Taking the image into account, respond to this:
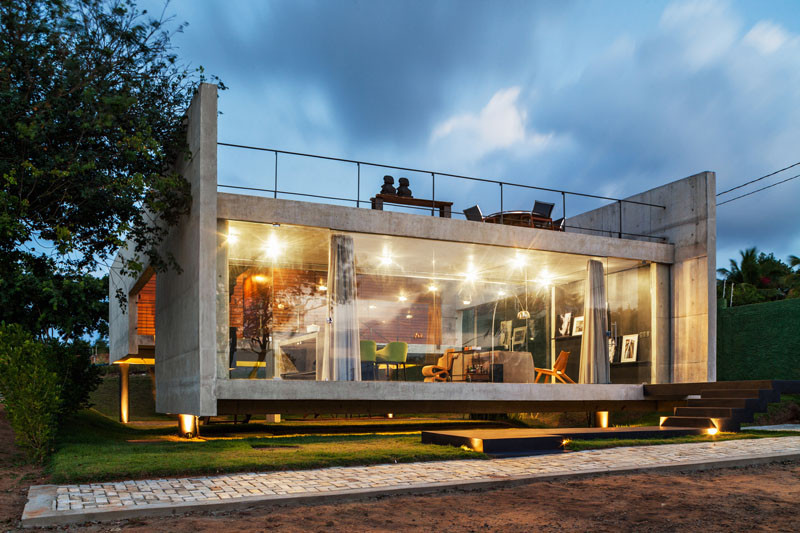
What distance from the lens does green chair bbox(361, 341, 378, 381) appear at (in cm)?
1055

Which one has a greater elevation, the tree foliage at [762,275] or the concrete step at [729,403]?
the tree foliage at [762,275]

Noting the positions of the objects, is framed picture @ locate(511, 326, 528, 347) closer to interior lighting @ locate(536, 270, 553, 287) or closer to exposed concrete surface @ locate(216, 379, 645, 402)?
exposed concrete surface @ locate(216, 379, 645, 402)

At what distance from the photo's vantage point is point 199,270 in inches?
377

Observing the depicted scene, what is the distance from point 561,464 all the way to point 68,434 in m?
7.30

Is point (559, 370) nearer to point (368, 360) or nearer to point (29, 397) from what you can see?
point (368, 360)

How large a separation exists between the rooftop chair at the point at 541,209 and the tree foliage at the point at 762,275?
705 inches

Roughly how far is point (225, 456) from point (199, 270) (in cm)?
324

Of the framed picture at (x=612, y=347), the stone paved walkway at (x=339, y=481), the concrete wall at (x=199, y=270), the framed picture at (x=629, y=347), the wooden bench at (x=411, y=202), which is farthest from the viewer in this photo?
the framed picture at (x=629, y=347)

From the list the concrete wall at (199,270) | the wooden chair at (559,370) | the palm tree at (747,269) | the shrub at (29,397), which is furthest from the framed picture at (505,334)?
the palm tree at (747,269)

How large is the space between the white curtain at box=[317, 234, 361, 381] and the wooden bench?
4.57 ft

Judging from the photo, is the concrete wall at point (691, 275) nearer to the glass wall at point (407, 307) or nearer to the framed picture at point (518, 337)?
the glass wall at point (407, 307)

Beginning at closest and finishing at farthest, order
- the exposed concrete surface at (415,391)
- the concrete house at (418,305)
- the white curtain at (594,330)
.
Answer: the exposed concrete surface at (415,391) → the concrete house at (418,305) → the white curtain at (594,330)

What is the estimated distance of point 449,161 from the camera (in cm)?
8756

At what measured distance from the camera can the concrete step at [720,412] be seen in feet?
32.4
